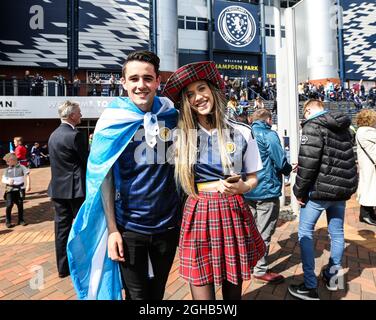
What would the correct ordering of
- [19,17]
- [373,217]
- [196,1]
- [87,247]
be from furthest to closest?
[196,1] → [19,17] → [373,217] → [87,247]

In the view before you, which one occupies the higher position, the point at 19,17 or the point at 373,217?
the point at 19,17

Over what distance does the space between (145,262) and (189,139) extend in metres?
0.81

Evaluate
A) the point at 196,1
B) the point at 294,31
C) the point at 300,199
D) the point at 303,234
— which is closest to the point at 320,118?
the point at 300,199

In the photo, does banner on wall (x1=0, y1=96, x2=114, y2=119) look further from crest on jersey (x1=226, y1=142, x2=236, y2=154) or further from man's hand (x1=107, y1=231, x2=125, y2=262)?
crest on jersey (x1=226, y1=142, x2=236, y2=154)

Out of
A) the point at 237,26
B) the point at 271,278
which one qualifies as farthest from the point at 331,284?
the point at 237,26

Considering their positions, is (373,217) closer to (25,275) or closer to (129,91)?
(129,91)

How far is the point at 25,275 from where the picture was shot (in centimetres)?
Answer: 341

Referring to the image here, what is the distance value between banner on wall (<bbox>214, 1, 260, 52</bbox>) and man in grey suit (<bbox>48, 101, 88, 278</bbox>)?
2647 centimetres

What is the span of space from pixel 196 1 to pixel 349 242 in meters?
28.2

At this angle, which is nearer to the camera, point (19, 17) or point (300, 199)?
point (300, 199)

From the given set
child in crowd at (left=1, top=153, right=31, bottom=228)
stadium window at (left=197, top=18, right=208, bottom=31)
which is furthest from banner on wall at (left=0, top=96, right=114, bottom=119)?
stadium window at (left=197, top=18, right=208, bottom=31)

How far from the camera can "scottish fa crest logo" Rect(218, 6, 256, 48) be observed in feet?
90.1

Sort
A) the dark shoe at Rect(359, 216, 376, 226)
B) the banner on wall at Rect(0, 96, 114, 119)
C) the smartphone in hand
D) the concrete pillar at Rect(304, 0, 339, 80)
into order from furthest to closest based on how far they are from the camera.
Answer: the concrete pillar at Rect(304, 0, 339, 80) < the banner on wall at Rect(0, 96, 114, 119) < the dark shoe at Rect(359, 216, 376, 226) < the smartphone in hand
